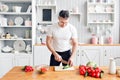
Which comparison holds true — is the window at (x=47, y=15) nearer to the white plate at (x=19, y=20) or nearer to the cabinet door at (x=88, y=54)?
the white plate at (x=19, y=20)

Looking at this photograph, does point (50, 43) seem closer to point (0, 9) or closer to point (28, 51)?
point (28, 51)

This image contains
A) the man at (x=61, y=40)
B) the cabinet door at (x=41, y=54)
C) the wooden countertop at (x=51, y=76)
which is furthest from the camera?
the cabinet door at (x=41, y=54)

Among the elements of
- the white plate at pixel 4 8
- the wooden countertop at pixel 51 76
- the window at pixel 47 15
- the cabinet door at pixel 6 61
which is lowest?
the cabinet door at pixel 6 61

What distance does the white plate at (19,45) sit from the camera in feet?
16.3

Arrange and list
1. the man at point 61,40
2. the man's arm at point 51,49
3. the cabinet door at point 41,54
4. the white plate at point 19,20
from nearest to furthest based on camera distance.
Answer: the man's arm at point 51,49 → the man at point 61,40 → the cabinet door at point 41,54 → the white plate at point 19,20

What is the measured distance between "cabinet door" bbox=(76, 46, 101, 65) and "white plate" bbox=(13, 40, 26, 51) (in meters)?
1.30

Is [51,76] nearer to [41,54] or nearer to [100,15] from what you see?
[41,54]

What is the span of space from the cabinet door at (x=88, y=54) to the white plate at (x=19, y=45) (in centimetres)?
130

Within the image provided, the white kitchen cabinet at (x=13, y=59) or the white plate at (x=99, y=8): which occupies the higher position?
the white plate at (x=99, y=8)

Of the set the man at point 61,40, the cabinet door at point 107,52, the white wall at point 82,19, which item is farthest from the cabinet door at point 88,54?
the man at point 61,40

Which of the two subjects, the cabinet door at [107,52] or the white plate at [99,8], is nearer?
the cabinet door at [107,52]

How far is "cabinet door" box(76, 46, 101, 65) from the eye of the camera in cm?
475

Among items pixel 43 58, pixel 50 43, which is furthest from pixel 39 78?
pixel 43 58

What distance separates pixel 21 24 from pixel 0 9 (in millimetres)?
573
